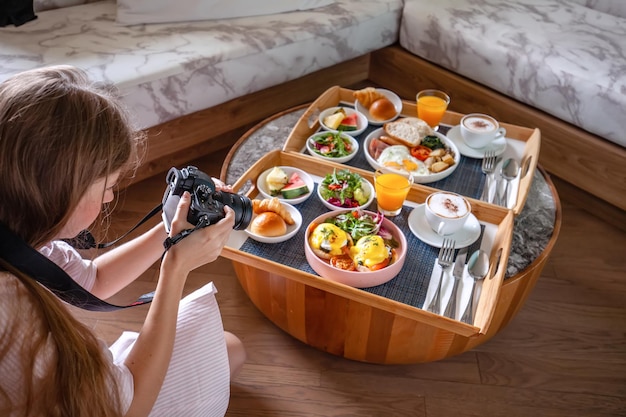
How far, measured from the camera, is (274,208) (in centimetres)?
135

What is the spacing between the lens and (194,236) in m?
0.93

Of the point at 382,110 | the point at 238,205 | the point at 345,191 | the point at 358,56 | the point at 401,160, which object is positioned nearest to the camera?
the point at 238,205

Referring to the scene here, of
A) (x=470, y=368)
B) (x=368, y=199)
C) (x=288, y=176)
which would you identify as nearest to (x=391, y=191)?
(x=368, y=199)

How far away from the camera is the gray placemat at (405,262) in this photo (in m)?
1.23

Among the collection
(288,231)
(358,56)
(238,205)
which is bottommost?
(358,56)

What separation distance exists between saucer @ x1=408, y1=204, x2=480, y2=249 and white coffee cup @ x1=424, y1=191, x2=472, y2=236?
14mm

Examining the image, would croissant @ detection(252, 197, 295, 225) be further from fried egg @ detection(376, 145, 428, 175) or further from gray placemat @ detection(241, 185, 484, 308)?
fried egg @ detection(376, 145, 428, 175)

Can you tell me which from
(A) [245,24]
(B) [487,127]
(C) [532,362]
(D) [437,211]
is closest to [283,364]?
(D) [437,211]

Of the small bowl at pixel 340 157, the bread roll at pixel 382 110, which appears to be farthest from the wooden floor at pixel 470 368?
the bread roll at pixel 382 110

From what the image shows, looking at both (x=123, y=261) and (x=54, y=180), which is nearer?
(x=54, y=180)

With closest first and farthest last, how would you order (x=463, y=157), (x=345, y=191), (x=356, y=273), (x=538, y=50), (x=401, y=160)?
(x=356, y=273) < (x=345, y=191) < (x=401, y=160) < (x=463, y=157) < (x=538, y=50)

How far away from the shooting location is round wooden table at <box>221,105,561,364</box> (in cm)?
126

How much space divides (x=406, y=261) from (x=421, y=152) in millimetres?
427

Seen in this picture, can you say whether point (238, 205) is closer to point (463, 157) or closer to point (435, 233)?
point (435, 233)
